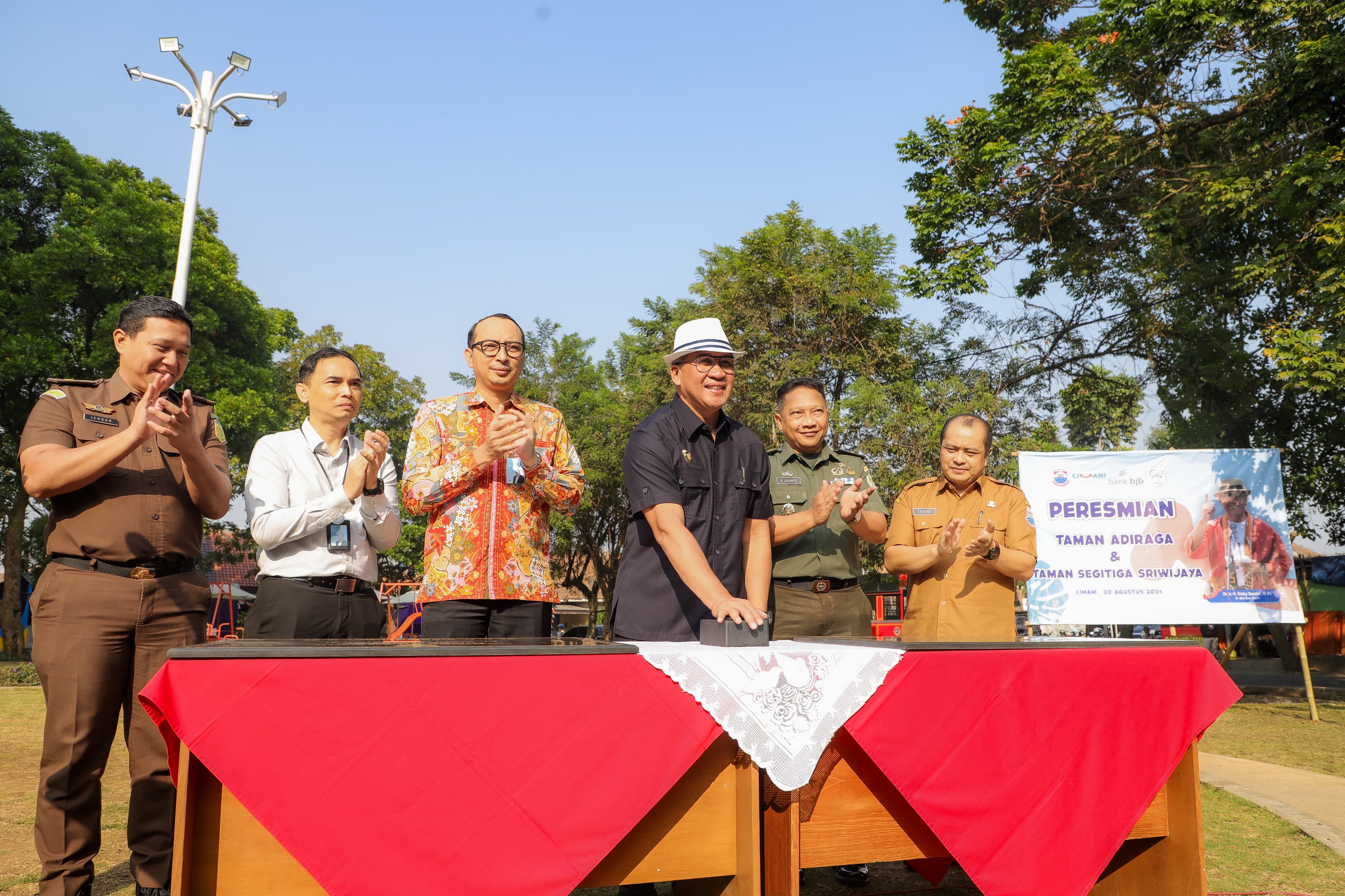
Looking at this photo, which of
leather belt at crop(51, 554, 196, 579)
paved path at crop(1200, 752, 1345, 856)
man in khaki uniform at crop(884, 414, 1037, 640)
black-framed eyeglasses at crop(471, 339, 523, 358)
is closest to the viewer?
leather belt at crop(51, 554, 196, 579)

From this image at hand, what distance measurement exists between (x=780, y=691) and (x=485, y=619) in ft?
4.01

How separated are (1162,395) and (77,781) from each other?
1623 centimetres

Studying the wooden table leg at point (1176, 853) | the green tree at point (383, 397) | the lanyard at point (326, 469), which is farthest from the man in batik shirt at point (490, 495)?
the green tree at point (383, 397)

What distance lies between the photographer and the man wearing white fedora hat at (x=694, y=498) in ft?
10.1

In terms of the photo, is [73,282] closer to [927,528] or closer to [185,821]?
[927,528]

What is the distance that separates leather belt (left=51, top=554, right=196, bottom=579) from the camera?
283 centimetres

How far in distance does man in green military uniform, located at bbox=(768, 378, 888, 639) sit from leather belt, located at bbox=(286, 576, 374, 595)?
1.59m

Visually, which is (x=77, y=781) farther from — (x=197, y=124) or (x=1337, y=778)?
(x=197, y=124)

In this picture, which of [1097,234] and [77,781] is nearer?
[77,781]

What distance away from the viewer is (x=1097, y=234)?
12289mm

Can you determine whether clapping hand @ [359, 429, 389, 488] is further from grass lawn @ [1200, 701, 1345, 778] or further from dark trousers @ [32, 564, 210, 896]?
grass lawn @ [1200, 701, 1345, 778]

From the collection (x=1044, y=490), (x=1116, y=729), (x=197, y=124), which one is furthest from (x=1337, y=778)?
(x=197, y=124)

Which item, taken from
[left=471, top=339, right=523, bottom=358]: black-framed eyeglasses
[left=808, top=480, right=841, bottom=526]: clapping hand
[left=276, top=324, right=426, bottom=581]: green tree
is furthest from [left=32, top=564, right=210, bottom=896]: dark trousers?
[left=276, top=324, right=426, bottom=581]: green tree

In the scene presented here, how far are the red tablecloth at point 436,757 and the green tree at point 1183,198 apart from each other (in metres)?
8.34
